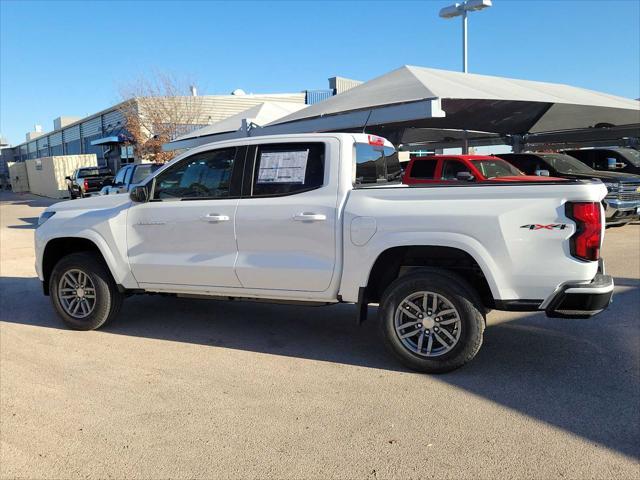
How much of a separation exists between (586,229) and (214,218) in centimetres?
308

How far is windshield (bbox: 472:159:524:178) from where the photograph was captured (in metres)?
11.2

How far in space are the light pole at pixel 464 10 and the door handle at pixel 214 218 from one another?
1460 centimetres

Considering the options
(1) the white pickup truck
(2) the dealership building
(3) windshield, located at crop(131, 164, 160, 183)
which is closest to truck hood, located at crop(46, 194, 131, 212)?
(1) the white pickup truck

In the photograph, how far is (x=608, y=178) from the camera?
41.1 feet

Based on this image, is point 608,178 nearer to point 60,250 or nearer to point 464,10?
point 464,10

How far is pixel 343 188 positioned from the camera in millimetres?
4555

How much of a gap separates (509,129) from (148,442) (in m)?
19.3

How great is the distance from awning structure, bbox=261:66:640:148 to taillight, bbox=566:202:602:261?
7506mm

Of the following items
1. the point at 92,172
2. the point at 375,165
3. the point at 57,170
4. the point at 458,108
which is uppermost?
the point at 458,108

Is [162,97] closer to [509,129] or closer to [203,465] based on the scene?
[509,129]

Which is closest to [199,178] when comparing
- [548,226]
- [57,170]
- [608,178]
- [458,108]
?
[548,226]

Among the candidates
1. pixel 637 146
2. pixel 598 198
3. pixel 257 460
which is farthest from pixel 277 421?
pixel 637 146

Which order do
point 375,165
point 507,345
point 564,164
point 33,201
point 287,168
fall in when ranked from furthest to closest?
point 33,201 → point 564,164 → point 375,165 → point 507,345 → point 287,168

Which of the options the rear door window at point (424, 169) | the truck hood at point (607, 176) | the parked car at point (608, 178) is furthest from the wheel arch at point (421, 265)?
the truck hood at point (607, 176)
